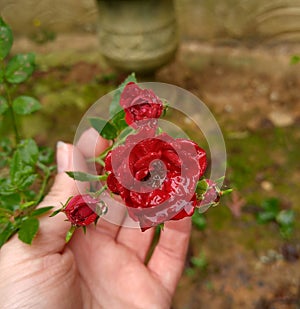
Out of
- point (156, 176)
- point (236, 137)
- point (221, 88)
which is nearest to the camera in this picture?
point (156, 176)

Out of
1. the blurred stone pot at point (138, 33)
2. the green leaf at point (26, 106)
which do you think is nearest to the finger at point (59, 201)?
the green leaf at point (26, 106)

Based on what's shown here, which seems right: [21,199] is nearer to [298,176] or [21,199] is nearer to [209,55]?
[298,176]

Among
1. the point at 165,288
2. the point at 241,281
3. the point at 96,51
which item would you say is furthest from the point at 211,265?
the point at 96,51

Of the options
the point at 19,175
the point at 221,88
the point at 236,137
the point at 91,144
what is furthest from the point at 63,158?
the point at 221,88

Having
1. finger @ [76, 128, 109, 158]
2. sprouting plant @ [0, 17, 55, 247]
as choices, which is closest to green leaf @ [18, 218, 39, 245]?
sprouting plant @ [0, 17, 55, 247]

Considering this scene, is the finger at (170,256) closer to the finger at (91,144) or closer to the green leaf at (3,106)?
the finger at (91,144)

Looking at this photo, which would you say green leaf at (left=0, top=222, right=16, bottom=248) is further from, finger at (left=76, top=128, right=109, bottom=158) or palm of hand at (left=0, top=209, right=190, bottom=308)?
finger at (left=76, top=128, right=109, bottom=158)

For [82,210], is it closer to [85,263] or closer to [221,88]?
[85,263]
